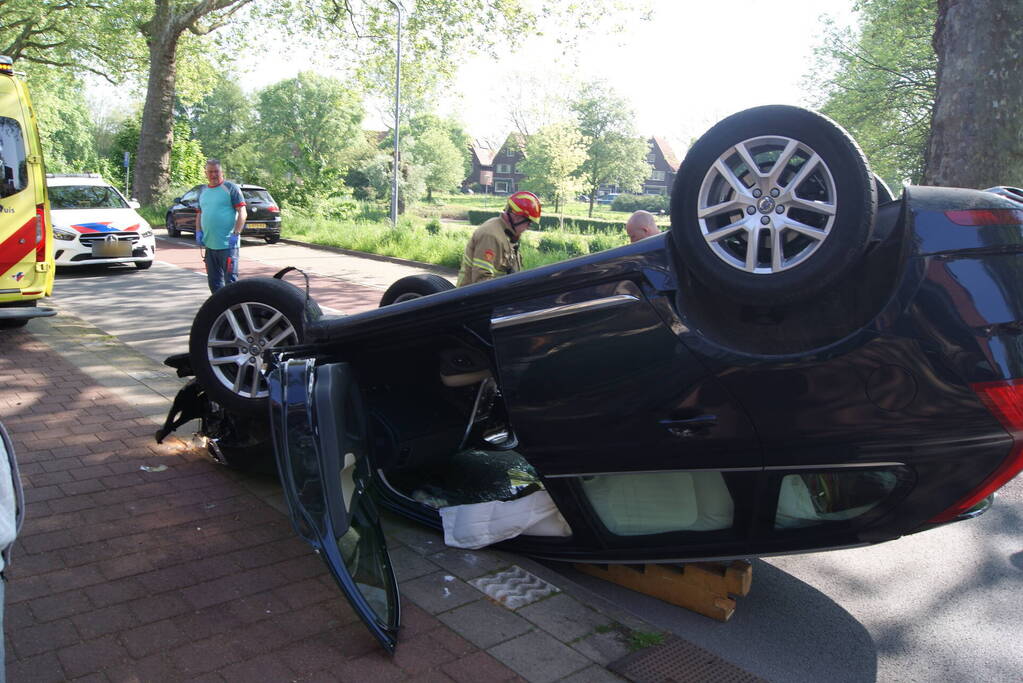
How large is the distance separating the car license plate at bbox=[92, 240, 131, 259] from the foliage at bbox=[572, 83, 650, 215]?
54.2 metres

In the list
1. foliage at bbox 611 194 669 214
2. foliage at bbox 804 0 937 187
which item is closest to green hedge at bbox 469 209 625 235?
Result: foliage at bbox 804 0 937 187

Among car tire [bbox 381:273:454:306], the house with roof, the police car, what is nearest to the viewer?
car tire [bbox 381:273:454:306]

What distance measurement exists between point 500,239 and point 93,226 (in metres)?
11.2

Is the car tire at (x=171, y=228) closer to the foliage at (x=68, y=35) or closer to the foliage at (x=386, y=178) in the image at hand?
the foliage at (x=68, y=35)

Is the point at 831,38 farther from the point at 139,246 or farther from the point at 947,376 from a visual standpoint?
the point at 947,376

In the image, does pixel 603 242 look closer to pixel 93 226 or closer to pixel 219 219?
pixel 93 226

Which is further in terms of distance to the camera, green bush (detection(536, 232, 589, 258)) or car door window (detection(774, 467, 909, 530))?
green bush (detection(536, 232, 589, 258))

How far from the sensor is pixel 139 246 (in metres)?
15.0

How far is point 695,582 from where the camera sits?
3551 millimetres

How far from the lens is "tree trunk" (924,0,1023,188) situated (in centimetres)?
852

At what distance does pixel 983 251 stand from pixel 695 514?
143 centimetres

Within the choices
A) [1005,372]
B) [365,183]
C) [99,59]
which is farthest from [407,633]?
[365,183]

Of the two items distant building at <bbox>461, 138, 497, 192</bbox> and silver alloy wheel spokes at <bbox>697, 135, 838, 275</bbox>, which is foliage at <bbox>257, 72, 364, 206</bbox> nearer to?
distant building at <bbox>461, 138, 497, 192</bbox>

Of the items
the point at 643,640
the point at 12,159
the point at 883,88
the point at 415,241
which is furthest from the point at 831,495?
the point at 883,88
